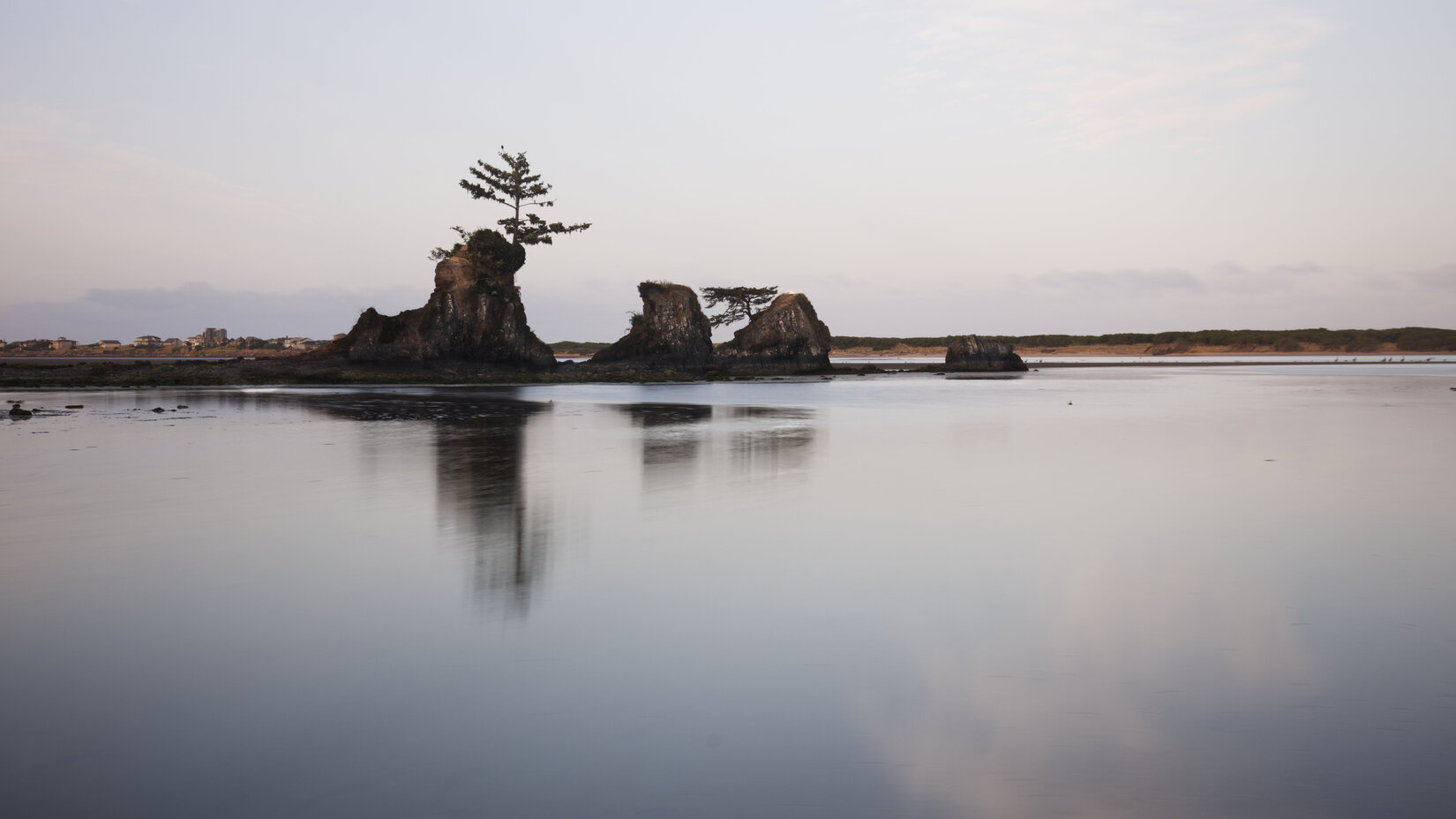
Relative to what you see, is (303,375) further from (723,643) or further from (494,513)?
(723,643)

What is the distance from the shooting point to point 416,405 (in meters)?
30.1

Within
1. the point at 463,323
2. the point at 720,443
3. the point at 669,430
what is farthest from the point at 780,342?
the point at 720,443

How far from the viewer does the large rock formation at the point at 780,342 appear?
7094 centimetres

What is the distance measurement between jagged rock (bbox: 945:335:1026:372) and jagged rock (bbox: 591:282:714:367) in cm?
2923

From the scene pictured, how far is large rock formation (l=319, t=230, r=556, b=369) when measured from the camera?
5266cm

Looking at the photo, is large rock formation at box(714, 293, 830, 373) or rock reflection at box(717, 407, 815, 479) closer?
rock reflection at box(717, 407, 815, 479)

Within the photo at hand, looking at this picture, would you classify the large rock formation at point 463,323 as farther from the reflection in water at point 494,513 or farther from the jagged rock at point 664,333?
the reflection in water at point 494,513

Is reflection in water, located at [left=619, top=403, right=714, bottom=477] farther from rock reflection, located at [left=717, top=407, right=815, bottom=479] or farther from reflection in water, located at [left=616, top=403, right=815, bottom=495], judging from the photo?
rock reflection, located at [left=717, top=407, right=815, bottom=479]

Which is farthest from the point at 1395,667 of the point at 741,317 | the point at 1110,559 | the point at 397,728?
the point at 741,317

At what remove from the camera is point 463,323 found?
52719mm

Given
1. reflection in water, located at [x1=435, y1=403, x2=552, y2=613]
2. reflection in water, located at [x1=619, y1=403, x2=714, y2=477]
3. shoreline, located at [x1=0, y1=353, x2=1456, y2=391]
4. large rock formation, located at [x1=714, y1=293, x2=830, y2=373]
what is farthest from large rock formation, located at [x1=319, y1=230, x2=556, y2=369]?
reflection in water, located at [x1=435, y1=403, x2=552, y2=613]

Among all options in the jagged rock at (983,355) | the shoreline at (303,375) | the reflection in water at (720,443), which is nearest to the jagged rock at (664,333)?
the shoreline at (303,375)

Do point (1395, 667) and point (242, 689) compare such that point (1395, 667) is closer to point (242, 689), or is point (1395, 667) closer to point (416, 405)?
point (242, 689)

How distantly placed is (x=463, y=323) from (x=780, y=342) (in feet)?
94.4
